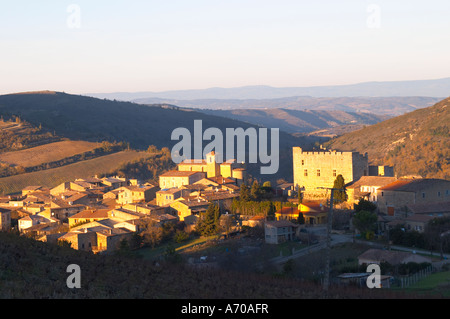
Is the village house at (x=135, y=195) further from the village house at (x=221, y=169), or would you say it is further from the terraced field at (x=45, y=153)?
the terraced field at (x=45, y=153)

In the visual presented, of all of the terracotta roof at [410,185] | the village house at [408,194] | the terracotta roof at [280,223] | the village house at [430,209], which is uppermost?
the terracotta roof at [410,185]

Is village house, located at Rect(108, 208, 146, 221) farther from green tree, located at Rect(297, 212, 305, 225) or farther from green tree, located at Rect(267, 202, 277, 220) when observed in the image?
green tree, located at Rect(297, 212, 305, 225)

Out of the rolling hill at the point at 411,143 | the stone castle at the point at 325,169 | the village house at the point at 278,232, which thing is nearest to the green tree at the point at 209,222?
the village house at the point at 278,232

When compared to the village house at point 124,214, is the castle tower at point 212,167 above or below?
above

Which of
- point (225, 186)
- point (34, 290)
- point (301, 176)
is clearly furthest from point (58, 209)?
point (34, 290)

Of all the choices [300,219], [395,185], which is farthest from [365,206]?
[300,219]

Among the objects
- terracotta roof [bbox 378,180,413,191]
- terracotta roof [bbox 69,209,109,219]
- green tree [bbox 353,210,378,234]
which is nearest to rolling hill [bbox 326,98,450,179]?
terracotta roof [bbox 378,180,413,191]
